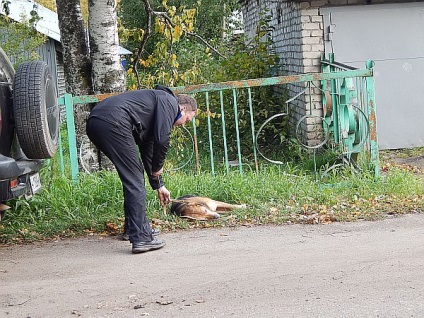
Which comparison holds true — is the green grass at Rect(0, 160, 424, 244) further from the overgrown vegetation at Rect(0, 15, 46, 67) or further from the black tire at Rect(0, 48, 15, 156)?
the overgrown vegetation at Rect(0, 15, 46, 67)

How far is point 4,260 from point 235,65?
25.5 feet

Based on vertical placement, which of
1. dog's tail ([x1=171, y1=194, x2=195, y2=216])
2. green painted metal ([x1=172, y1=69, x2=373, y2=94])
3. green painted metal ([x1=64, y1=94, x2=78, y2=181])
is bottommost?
dog's tail ([x1=171, y1=194, x2=195, y2=216])

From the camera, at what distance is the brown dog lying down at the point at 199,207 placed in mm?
7141

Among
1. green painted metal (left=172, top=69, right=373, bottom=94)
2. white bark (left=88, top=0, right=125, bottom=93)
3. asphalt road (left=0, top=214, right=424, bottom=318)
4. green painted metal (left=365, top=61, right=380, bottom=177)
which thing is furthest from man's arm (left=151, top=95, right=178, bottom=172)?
green painted metal (left=365, top=61, right=380, bottom=177)

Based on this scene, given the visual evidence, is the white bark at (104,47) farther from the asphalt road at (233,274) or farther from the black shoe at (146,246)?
the black shoe at (146,246)

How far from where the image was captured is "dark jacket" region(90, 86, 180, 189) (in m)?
6.09

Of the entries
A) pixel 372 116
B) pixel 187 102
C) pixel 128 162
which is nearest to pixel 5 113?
pixel 128 162

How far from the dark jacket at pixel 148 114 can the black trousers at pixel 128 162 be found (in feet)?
0.19

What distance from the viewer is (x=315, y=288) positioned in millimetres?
5051

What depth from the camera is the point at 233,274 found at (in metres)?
5.48

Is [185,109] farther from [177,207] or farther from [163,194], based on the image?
[177,207]

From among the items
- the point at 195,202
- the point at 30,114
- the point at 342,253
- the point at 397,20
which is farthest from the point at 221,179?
the point at 397,20

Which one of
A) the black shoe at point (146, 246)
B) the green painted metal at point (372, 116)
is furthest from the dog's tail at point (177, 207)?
the green painted metal at point (372, 116)

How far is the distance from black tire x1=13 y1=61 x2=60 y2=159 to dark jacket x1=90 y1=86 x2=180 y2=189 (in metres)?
0.53
